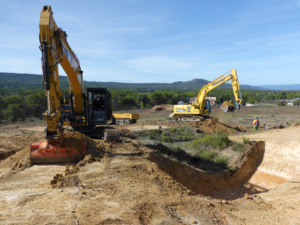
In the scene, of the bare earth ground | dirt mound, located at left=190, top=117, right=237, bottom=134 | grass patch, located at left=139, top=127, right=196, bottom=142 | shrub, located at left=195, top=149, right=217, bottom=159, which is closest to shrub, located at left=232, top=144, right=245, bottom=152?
shrub, located at left=195, top=149, right=217, bottom=159

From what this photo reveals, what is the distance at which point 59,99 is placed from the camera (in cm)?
835

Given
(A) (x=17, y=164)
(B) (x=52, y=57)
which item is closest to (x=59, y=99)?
(B) (x=52, y=57)

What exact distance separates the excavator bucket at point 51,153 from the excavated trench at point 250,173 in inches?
115

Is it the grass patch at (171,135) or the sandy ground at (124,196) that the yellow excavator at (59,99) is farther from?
the grass patch at (171,135)

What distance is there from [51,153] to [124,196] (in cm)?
412

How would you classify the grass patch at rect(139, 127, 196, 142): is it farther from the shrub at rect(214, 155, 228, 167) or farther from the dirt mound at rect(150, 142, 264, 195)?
the dirt mound at rect(150, 142, 264, 195)

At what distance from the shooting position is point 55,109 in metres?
7.81

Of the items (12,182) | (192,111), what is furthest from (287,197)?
(192,111)

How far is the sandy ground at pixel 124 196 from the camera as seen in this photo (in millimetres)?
4605

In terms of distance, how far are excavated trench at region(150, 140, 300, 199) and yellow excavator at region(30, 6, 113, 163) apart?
3.41m

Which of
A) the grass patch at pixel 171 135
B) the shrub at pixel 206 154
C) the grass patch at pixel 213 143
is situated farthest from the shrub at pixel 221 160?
the grass patch at pixel 171 135

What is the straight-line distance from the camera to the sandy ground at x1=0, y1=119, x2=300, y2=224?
4.61 meters

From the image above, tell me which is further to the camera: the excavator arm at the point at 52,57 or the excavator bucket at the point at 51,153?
the excavator bucket at the point at 51,153

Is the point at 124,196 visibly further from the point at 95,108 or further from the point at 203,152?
the point at 203,152
